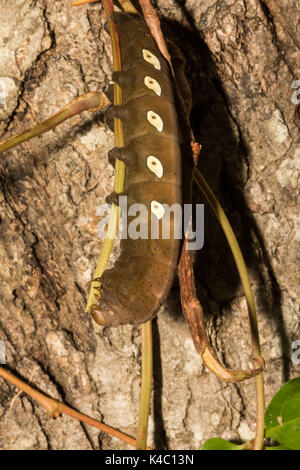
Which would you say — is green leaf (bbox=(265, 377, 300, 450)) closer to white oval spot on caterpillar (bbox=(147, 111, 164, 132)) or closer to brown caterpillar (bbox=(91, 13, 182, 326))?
brown caterpillar (bbox=(91, 13, 182, 326))

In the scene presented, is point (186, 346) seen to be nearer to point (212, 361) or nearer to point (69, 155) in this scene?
point (212, 361)

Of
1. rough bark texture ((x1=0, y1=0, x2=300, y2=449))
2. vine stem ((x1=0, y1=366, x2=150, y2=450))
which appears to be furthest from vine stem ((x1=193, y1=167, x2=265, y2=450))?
vine stem ((x1=0, y1=366, x2=150, y2=450))

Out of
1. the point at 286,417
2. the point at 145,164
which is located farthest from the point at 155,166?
the point at 286,417

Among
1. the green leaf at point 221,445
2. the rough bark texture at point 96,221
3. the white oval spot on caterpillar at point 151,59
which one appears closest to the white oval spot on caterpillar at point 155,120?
the white oval spot on caterpillar at point 151,59

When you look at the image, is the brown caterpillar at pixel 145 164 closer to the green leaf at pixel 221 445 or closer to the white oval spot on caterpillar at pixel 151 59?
the white oval spot on caterpillar at pixel 151 59

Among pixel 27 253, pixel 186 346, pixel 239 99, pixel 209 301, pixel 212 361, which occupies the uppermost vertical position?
pixel 239 99
